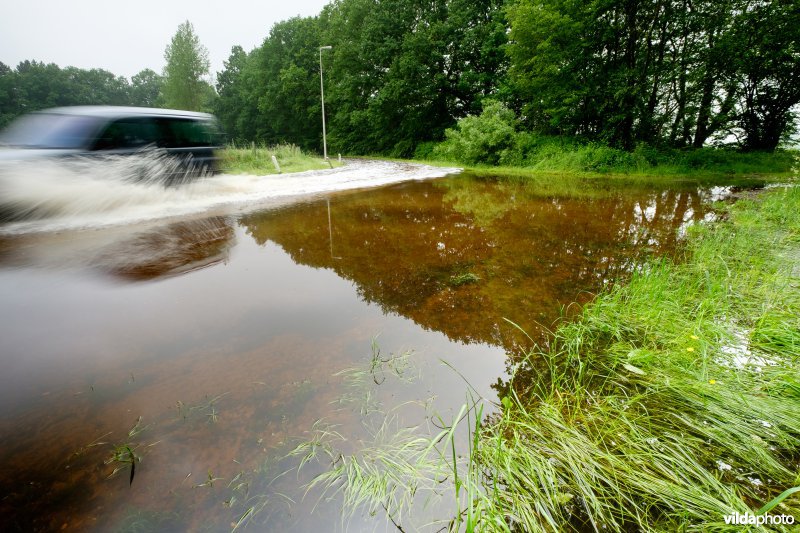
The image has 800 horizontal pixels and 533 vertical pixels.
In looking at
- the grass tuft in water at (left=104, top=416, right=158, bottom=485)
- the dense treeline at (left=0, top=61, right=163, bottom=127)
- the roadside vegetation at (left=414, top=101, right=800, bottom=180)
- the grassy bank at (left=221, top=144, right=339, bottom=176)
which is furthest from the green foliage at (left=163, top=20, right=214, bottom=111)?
the grass tuft in water at (left=104, top=416, right=158, bottom=485)

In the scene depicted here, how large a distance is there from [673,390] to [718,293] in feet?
5.14

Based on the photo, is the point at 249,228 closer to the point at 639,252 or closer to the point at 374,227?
the point at 374,227

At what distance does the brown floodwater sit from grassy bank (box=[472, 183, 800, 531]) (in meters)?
0.38

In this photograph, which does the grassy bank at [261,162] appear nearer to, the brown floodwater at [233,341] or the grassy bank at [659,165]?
the grassy bank at [659,165]

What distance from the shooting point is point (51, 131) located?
5812mm

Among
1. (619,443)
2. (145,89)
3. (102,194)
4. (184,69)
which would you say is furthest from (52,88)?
(619,443)

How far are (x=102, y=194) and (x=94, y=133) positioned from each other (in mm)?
1112

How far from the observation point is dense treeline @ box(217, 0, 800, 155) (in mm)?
15266

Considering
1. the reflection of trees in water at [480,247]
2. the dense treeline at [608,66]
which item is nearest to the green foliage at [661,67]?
the dense treeline at [608,66]

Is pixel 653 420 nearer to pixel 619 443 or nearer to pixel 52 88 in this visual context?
pixel 619 443

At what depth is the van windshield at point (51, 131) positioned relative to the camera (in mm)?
A: 5660

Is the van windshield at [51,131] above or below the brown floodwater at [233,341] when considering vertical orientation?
above

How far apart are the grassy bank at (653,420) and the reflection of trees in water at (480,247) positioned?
57 cm

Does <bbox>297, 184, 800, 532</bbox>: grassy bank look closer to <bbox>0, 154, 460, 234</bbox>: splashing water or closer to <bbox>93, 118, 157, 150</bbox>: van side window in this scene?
<bbox>0, 154, 460, 234</bbox>: splashing water
